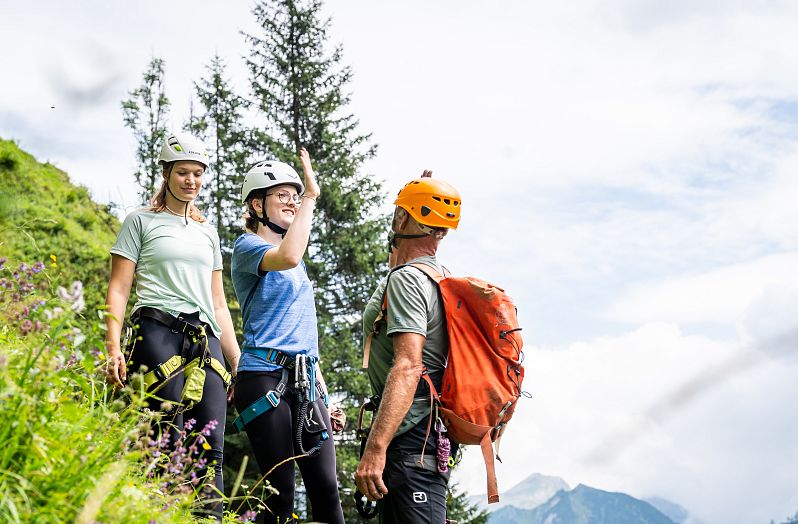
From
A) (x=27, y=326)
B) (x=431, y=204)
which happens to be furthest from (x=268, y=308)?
(x=27, y=326)

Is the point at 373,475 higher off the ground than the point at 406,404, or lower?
lower

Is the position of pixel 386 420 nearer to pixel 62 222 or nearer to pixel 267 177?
pixel 267 177

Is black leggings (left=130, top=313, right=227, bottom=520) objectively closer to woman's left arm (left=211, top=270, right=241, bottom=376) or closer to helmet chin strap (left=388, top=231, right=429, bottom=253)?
woman's left arm (left=211, top=270, right=241, bottom=376)

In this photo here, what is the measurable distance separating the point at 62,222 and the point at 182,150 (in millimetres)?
13567

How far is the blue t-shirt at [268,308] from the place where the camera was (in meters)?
5.04

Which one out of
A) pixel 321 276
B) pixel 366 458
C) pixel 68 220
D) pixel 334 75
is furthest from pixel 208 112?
pixel 366 458

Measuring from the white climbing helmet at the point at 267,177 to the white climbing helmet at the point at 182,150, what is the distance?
13.9 inches

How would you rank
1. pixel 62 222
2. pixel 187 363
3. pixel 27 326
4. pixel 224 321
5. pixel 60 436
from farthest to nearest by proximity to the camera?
pixel 62 222 < pixel 224 321 < pixel 187 363 < pixel 27 326 < pixel 60 436

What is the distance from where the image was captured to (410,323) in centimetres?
406

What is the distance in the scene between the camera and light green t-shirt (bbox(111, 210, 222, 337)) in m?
4.83

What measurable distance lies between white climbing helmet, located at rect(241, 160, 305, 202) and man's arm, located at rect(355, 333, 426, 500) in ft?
6.43

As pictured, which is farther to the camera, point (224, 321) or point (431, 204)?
point (224, 321)

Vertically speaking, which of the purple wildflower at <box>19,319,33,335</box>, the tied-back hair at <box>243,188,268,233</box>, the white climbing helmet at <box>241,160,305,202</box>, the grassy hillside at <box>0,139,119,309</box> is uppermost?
the grassy hillside at <box>0,139,119,309</box>

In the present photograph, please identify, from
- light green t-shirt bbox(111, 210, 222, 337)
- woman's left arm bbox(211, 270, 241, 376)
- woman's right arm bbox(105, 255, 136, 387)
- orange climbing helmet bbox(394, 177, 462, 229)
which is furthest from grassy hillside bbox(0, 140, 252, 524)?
orange climbing helmet bbox(394, 177, 462, 229)
